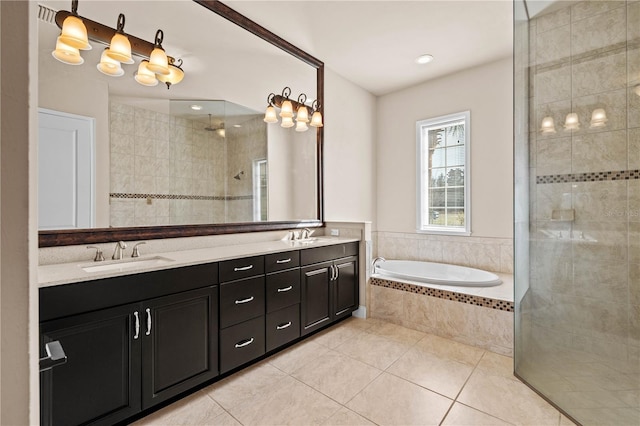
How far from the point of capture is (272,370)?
7.22 feet

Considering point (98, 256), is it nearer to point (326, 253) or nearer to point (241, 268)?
point (241, 268)

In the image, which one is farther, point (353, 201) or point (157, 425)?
point (353, 201)

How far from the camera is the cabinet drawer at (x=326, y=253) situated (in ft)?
8.70

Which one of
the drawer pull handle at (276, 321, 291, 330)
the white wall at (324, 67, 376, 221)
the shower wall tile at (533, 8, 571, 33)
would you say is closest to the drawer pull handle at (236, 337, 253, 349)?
the drawer pull handle at (276, 321, 291, 330)

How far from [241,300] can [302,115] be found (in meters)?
2.07

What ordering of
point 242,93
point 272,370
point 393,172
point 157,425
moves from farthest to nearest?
1. point 393,172
2. point 242,93
3. point 272,370
4. point 157,425

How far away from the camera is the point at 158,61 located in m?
2.06

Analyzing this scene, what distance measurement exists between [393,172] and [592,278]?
269cm

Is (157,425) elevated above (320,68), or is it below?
below

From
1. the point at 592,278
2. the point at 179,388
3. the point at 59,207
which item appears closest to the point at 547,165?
the point at 592,278

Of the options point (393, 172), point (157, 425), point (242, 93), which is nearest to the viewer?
point (157, 425)

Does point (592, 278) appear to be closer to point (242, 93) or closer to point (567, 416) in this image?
point (567, 416)

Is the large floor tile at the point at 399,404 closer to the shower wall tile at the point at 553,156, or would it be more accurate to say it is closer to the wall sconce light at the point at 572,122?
the shower wall tile at the point at 553,156

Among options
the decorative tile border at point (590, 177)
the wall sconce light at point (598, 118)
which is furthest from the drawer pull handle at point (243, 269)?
the wall sconce light at point (598, 118)
